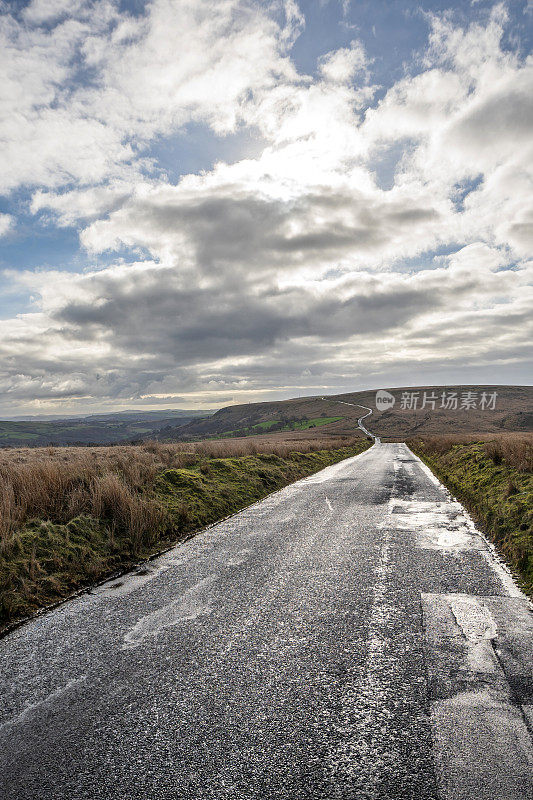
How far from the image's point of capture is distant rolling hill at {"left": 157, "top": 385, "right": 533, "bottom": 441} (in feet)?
326

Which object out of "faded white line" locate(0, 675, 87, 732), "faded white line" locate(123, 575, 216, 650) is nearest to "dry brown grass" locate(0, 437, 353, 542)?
"faded white line" locate(123, 575, 216, 650)

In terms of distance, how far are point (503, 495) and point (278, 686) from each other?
30.0 ft

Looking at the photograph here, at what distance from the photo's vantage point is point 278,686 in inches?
144

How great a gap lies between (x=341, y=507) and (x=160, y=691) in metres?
8.25

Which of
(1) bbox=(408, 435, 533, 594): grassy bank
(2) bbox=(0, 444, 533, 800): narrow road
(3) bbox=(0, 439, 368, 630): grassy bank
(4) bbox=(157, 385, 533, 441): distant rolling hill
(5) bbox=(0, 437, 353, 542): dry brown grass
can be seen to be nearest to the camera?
(2) bbox=(0, 444, 533, 800): narrow road

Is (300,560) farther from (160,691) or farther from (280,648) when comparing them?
Answer: (160,691)

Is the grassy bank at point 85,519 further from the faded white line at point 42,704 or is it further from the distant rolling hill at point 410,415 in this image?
the distant rolling hill at point 410,415

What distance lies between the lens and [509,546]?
7441 mm

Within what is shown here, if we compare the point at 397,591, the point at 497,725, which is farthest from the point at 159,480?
the point at 497,725

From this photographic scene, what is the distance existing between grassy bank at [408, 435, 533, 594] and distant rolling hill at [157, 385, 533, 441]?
6379cm

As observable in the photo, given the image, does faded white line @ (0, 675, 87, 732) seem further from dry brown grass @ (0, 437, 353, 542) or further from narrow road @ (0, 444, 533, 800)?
dry brown grass @ (0, 437, 353, 542)

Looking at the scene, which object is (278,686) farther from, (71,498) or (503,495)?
(503,495)

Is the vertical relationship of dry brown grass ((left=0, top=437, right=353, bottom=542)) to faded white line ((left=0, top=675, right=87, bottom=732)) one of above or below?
above

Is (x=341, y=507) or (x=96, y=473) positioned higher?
(x=96, y=473)
